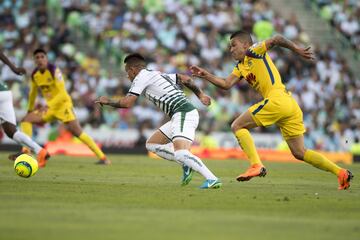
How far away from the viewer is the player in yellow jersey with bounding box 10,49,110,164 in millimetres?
21359

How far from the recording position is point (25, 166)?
15.9 metres

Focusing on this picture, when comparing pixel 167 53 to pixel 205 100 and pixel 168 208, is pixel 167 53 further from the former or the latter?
pixel 168 208

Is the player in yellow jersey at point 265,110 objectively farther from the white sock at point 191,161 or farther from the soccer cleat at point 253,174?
the white sock at point 191,161

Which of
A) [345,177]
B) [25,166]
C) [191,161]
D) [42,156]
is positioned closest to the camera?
[191,161]

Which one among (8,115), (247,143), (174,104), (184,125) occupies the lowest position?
Result: (247,143)

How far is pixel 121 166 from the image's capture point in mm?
22031

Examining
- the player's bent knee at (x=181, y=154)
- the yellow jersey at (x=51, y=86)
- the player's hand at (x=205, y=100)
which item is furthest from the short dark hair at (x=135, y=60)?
the yellow jersey at (x=51, y=86)

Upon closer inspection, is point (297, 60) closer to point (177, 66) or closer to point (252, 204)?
point (177, 66)

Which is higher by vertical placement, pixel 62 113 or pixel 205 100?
pixel 205 100

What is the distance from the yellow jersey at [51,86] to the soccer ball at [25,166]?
5.73 meters

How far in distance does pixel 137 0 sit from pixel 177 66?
4.11 meters

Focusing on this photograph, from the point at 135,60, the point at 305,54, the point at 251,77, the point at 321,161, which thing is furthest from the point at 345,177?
the point at 135,60

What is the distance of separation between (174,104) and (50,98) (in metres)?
8.09

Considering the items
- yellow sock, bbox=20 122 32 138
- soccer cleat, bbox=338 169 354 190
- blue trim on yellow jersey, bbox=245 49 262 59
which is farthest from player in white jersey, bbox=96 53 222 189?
yellow sock, bbox=20 122 32 138
